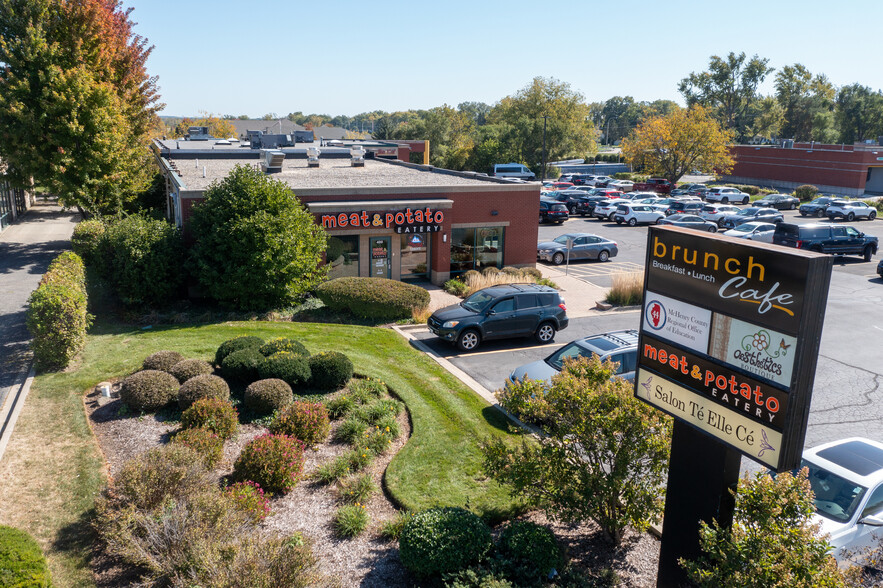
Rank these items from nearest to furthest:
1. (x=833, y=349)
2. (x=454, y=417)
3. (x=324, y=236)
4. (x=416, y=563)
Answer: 1. (x=416, y=563)
2. (x=454, y=417)
3. (x=833, y=349)
4. (x=324, y=236)

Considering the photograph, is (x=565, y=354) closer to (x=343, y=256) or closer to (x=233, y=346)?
(x=233, y=346)

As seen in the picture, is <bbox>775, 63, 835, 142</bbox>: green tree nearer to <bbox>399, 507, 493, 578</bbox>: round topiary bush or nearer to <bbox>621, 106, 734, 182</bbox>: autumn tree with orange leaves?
<bbox>621, 106, 734, 182</bbox>: autumn tree with orange leaves

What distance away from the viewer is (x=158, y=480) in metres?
9.15

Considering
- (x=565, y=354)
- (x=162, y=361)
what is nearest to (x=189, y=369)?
(x=162, y=361)

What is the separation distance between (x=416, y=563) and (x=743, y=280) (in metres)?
5.14

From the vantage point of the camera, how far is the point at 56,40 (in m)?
29.6

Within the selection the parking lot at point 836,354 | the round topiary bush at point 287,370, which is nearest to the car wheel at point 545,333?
the parking lot at point 836,354

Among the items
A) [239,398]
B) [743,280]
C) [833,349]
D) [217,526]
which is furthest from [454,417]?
[833,349]

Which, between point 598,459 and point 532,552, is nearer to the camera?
point 532,552

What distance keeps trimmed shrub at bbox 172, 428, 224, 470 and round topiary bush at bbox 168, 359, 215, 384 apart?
3113 millimetres

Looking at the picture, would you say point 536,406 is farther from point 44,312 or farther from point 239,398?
point 44,312

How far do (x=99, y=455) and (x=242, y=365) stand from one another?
11.6 feet

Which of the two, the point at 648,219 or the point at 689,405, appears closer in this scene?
the point at 689,405

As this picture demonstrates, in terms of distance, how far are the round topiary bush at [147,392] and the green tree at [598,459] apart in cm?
773
